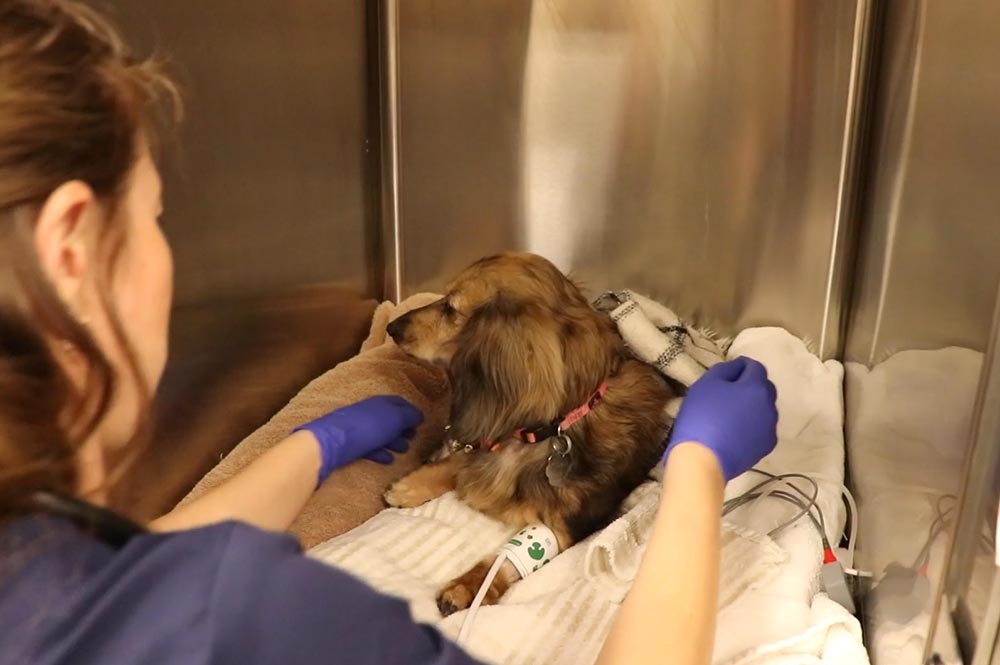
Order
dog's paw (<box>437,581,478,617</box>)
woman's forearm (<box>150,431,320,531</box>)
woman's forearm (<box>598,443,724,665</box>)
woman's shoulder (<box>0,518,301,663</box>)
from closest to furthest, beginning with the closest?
woman's shoulder (<box>0,518,301,663</box>), woman's forearm (<box>598,443,724,665</box>), woman's forearm (<box>150,431,320,531</box>), dog's paw (<box>437,581,478,617</box>)

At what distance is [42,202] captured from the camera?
54 cm

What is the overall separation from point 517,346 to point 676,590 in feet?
2.29

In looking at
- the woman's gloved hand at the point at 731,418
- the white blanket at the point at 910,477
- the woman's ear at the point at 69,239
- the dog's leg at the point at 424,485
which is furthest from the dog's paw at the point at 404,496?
the woman's ear at the point at 69,239

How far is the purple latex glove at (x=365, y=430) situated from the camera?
4.17 feet

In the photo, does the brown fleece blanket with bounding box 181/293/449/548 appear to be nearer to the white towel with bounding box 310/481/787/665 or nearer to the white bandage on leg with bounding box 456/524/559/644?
the white towel with bounding box 310/481/787/665

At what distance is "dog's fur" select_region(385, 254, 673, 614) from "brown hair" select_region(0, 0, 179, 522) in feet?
2.81

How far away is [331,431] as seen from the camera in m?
1.29

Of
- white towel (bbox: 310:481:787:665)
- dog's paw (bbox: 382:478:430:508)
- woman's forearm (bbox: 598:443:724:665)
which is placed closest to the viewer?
woman's forearm (bbox: 598:443:724:665)

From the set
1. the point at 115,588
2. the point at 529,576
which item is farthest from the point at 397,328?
the point at 115,588

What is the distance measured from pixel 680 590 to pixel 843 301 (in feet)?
3.76

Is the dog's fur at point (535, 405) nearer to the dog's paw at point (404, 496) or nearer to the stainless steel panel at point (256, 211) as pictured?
the dog's paw at point (404, 496)

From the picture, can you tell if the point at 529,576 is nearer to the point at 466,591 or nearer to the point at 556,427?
the point at 466,591

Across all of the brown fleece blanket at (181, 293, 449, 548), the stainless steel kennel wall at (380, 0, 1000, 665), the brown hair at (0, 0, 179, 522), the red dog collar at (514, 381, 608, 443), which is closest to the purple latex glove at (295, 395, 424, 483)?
the brown fleece blanket at (181, 293, 449, 548)

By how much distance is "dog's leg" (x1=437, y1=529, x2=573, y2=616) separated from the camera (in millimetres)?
1226
